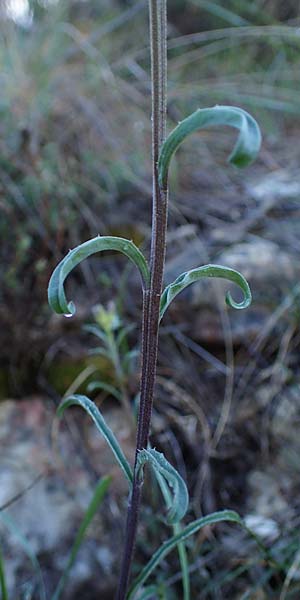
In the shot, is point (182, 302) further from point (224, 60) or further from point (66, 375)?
point (224, 60)

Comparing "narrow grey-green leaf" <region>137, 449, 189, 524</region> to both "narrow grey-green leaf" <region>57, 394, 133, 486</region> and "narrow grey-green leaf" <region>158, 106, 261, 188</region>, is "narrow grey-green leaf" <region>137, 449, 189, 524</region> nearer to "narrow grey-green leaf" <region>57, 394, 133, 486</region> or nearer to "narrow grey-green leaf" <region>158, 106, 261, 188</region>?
"narrow grey-green leaf" <region>57, 394, 133, 486</region>

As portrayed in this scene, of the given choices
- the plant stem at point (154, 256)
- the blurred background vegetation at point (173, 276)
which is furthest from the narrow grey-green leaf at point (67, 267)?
the blurred background vegetation at point (173, 276)

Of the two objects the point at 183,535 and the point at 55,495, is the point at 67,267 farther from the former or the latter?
the point at 55,495

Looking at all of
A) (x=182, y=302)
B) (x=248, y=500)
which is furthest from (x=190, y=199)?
(x=248, y=500)

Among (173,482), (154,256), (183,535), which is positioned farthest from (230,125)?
(183,535)

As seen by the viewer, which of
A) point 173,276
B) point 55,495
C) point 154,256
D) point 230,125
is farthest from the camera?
point 173,276

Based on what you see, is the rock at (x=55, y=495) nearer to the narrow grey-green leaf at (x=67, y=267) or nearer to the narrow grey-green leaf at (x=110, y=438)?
the narrow grey-green leaf at (x=110, y=438)
